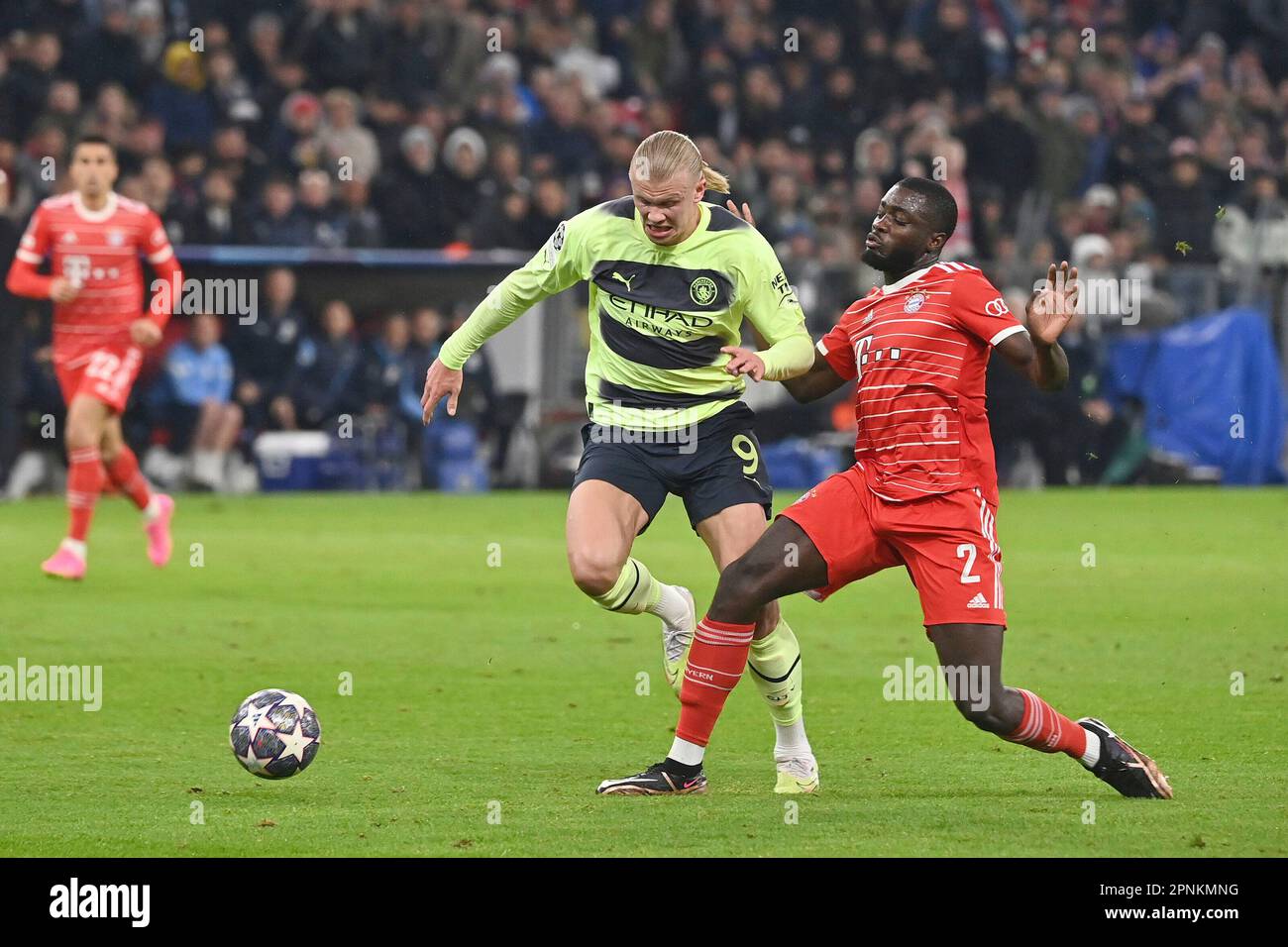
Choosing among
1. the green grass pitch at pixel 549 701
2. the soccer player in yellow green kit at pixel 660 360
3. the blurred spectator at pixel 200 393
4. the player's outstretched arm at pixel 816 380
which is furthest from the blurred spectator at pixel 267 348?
the player's outstretched arm at pixel 816 380

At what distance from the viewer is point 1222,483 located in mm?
20062

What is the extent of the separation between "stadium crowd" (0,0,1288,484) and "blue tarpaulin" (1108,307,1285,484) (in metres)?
0.41

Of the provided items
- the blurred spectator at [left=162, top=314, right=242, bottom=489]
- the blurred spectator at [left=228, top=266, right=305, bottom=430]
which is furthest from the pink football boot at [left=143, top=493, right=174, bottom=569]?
the blurred spectator at [left=228, top=266, right=305, bottom=430]

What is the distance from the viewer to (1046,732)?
22.1 feet

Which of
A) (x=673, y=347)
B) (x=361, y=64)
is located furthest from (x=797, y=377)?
(x=361, y=64)

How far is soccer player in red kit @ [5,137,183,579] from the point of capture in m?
12.9

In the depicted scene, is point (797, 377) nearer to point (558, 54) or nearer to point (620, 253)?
point (620, 253)

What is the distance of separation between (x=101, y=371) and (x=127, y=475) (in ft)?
2.23

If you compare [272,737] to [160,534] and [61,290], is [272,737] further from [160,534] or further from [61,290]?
[160,534]

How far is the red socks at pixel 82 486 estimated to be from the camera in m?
12.8

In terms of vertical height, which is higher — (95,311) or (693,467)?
(95,311)

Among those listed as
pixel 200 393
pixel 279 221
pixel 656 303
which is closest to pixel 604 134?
pixel 279 221

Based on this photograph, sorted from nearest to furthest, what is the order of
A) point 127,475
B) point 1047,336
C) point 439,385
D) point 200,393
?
point 1047,336 → point 439,385 → point 127,475 → point 200,393

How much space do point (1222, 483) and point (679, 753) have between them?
14109 mm
